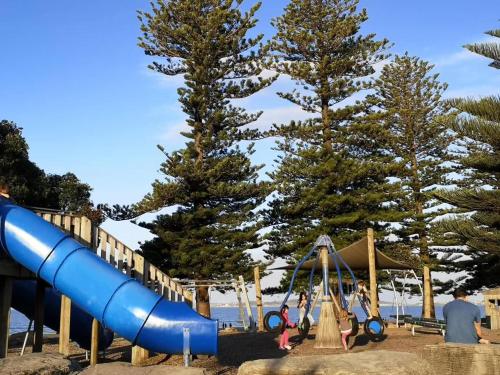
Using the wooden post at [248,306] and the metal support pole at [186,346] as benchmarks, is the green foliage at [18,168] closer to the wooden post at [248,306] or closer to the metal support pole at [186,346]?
the wooden post at [248,306]

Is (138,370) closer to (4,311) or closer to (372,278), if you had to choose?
(4,311)

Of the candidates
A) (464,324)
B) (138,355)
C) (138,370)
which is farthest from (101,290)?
(464,324)

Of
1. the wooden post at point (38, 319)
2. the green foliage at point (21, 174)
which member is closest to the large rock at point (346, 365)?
the wooden post at point (38, 319)

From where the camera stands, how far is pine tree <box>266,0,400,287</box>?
29.7m

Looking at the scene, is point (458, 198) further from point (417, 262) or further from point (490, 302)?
point (417, 262)

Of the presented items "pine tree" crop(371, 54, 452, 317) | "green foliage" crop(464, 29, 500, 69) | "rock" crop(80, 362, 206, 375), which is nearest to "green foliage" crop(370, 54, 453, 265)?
"pine tree" crop(371, 54, 452, 317)

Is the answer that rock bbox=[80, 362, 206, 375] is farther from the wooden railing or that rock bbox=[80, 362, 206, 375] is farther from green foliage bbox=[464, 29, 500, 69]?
green foliage bbox=[464, 29, 500, 69]

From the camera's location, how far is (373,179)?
31109 mm

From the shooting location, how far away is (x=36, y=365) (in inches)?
230

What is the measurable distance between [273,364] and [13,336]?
16.5m

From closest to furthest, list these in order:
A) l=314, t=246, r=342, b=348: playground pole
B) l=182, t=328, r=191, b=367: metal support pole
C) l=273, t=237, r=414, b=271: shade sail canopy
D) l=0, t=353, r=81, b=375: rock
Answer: l=0, t=353, r=81, b=375: rock, l=182, t=328, r=191, b=367: metal support pole, l=314, t=246, r=342, b=348: playground pole, l=273, t=237, r=414, b=271: shade sail canopy

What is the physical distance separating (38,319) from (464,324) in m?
8.40

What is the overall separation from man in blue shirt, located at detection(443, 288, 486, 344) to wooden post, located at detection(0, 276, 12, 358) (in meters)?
7.77

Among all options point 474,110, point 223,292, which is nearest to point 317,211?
Answer: point 223,292
